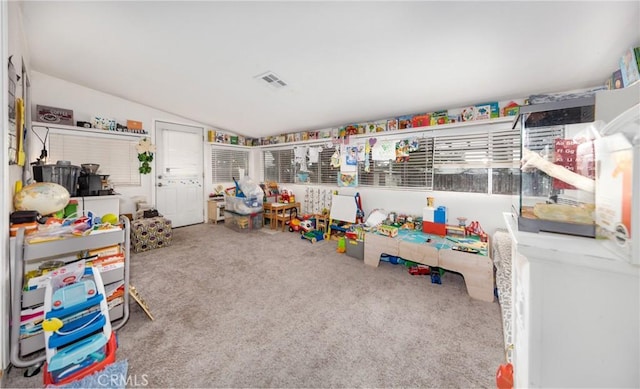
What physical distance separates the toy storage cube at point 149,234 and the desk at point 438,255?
296 centimetres

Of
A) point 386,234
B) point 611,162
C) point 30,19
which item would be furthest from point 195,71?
point 611,162

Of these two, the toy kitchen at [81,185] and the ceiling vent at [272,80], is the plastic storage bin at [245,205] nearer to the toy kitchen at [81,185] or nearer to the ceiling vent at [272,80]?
the toy kitchen at [81,185]

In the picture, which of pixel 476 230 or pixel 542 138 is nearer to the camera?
pixel 542 138

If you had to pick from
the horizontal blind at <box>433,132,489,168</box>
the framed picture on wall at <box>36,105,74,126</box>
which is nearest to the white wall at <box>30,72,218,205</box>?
the framed picture on wall at <box>36,105,74,126</box>

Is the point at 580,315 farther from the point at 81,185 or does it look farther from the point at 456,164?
the point at 81,185

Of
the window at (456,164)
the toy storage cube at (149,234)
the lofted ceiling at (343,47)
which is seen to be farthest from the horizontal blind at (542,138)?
the toy storage cube at (149,234)

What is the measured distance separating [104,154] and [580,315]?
209 inches

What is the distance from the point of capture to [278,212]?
4645mm

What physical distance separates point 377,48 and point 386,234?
6.39ft

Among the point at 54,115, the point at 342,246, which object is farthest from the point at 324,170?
the point at 54,115

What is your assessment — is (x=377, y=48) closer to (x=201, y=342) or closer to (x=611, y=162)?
(x=611, y=162)

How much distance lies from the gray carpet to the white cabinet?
0.94 metres

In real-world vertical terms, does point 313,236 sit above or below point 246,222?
below

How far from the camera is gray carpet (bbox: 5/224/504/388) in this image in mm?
1336
